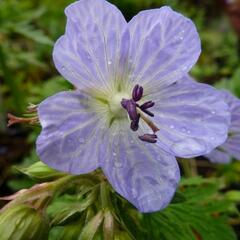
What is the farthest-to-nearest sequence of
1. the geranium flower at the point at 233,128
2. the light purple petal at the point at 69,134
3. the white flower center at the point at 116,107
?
the geranium flower at the point at 233,128 → the white flower center at the point at 116,107 → the light purple petal at the point at 69,134

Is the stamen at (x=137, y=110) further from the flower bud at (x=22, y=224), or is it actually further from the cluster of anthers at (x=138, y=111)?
the flower bud at (x=22, y=224)

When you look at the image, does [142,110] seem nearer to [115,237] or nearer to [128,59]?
[128,59]

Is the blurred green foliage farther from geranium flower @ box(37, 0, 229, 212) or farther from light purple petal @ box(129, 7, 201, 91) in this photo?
light purple petal @ box(129, 7, 201, 91)

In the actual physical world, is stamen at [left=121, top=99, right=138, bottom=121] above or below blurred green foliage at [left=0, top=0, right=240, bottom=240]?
above

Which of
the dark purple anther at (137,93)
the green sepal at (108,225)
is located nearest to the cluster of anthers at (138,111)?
the dark purple anther at (137,93)

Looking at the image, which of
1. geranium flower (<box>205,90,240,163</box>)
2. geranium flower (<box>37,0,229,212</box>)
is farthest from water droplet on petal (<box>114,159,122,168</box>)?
geranium flower (<box>205,90,240,163</box>)

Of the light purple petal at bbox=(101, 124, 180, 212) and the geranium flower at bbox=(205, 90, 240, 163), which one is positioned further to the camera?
the geranium flower at bbox=(205, 90, 240, 163)
